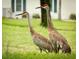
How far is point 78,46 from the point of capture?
4.29 meters

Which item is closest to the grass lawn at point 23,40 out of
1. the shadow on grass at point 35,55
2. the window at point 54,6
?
the shadow on grass at point 35,55

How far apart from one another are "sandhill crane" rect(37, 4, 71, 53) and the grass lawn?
4 centimetres

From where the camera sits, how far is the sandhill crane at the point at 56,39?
430 centimetres

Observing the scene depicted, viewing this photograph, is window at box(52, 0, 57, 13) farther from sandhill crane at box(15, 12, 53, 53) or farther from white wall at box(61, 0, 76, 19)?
sandhill crane at box(15, 12, 53, 53)

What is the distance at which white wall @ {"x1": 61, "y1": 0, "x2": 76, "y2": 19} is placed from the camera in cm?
429

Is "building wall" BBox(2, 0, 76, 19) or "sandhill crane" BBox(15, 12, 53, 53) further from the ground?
"building wall" BBox(2, 0, 76, 19)

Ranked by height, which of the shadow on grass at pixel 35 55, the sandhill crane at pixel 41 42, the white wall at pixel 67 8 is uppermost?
the white wall at pixel 67 8

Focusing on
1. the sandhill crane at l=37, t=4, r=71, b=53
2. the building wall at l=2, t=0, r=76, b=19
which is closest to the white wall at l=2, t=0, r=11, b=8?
the building wall at l=2, t=0, r=76, b=19

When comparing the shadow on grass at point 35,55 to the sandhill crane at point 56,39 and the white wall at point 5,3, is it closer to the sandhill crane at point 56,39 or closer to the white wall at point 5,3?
the sandhill crane at point 56,39

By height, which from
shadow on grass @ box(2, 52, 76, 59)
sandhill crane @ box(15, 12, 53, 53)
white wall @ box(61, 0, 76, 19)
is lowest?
shadow on grass @ box(2, 52, 76, 59)

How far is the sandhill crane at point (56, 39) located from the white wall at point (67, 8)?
166 mm

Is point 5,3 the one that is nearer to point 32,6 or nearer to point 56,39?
point 32,6

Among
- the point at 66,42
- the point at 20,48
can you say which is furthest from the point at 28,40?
the point at 66,42

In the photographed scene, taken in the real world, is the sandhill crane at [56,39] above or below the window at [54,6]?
below
